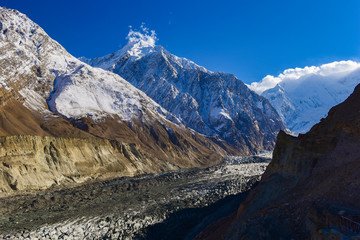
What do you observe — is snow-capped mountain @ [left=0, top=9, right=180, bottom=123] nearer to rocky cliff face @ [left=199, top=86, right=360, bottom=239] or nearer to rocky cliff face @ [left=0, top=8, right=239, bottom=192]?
rocky cliff face @ [left=0, top=8, right=239, bottom=192]

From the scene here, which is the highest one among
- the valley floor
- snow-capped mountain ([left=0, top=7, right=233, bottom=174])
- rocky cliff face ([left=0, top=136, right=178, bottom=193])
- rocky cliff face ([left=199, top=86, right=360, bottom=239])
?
snow-capped mountain ([left=0, top=7, right=233, bottom=174])

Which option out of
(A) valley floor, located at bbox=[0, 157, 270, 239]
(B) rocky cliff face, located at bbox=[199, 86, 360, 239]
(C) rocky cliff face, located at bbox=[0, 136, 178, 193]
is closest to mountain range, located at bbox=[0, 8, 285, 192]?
(C) rocky cliff face, located at bbox=[0, 136, 178, 193]

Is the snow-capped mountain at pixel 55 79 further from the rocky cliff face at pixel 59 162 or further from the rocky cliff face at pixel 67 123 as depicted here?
the rocky cliff face at pixel 59 162

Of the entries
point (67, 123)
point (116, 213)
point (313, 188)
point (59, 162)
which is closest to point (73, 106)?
point (67, 123)

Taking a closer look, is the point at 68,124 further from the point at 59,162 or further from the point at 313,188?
the point at 313,188

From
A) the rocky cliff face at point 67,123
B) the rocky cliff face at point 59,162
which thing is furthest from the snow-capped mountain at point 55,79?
the rocky cliff face at point 59,162

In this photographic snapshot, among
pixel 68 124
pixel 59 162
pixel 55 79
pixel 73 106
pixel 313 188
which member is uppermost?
pixel 55 79
